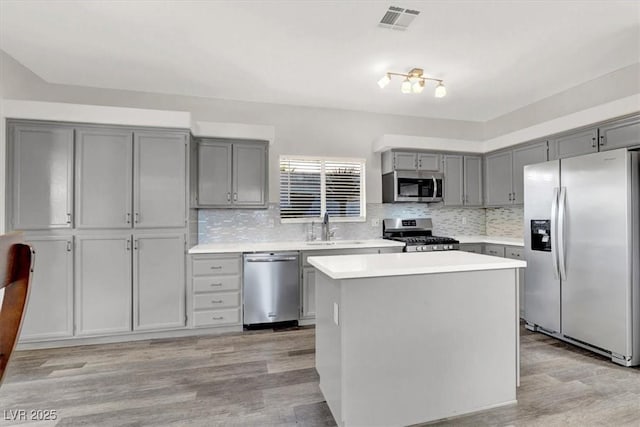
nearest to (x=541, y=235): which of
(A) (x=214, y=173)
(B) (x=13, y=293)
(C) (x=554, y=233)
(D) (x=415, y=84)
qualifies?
(C) (x=554, y=233)

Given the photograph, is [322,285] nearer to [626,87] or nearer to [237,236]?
[237,236]

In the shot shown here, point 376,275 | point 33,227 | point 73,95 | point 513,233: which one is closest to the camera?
point 376,275

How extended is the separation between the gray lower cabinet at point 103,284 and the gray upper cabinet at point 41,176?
36 cm

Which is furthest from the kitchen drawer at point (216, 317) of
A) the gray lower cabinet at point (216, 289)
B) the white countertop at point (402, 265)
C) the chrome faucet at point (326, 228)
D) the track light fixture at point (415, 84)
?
the track light fixture at point (415, 84)

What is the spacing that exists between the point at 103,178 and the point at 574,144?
202 inches

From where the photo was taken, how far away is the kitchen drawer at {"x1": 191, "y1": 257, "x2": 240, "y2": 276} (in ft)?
11.1

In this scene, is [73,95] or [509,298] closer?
[509,298]

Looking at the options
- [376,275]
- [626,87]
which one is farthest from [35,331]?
[626,87]

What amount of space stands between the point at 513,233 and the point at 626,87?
84.9 inches

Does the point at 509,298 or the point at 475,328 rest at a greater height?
the point at 509,298

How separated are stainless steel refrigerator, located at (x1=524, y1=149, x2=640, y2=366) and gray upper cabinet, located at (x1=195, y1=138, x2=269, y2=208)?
3142 millimetres

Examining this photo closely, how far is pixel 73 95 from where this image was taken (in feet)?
11.7

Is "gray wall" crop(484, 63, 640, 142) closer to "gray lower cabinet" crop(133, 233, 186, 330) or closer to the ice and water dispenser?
the ice and water dispenser

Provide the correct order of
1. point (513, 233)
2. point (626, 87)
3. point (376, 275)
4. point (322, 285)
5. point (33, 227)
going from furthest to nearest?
1. point (513, 233)
2. point (626, 87)
3. point (33, 227)
4. point (322, 285)
5. point (376, 275)
